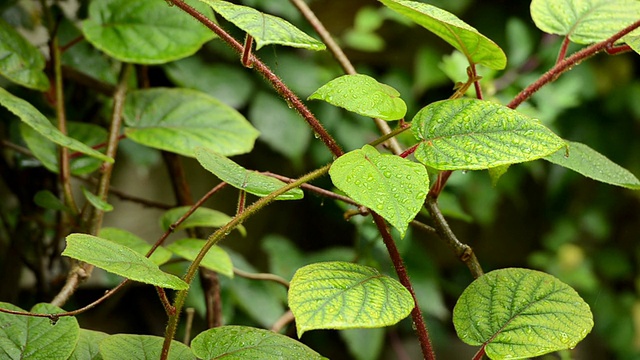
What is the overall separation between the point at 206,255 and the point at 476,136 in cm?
33

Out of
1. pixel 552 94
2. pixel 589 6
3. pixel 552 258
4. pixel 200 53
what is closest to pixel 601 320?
pixel 552 258

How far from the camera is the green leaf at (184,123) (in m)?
0.73

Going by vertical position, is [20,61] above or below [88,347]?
above

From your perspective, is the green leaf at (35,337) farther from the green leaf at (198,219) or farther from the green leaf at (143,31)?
the green leaf at (143,31)

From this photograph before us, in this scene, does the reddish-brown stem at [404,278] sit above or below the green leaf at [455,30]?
below

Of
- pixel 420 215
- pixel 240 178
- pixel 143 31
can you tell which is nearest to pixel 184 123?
pixel 143 31

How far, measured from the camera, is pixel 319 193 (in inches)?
22.7

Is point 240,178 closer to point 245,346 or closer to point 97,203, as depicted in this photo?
point 245,346

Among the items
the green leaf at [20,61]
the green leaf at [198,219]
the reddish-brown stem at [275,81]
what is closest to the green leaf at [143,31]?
the green leaf at [20,61]

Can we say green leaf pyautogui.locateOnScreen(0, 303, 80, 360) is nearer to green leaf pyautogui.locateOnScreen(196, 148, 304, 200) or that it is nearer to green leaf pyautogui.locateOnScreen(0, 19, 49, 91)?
green leaf pyautogui.locateOnScreen(196, 148, 304, 200)

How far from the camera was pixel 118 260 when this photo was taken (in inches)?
15.5

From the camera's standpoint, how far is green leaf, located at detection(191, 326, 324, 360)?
17.1 inches

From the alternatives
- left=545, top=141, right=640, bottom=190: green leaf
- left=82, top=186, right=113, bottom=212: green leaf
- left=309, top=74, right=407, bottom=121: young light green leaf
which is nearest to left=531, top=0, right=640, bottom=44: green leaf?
left=545, top=141, right=640, bottom=190: green leaf

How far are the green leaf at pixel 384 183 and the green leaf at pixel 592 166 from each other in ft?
0.53
